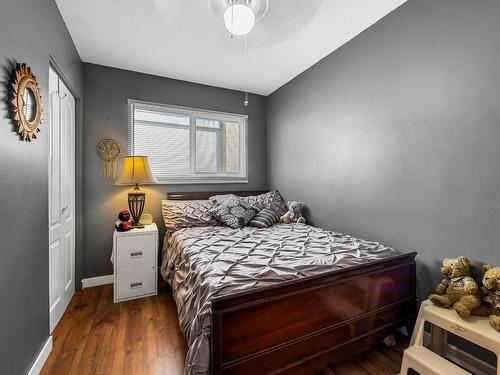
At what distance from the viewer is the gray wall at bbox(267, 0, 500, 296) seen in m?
1.53

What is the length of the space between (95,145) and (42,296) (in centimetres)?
176

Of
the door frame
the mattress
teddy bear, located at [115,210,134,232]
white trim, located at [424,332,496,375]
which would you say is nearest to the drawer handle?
the mattress

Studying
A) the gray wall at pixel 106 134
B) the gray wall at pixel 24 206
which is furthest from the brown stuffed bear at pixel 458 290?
the gray wall at pixel 106 134

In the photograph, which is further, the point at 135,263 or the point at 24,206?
the point at 135,263

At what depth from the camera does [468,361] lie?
5.19 feet

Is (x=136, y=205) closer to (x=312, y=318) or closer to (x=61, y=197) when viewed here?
(x=61, y=197)

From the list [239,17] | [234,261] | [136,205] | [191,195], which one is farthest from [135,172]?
[239,17]

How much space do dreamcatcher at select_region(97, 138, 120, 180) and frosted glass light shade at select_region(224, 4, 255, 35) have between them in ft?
6.34

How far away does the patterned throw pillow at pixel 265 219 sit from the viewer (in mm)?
2856

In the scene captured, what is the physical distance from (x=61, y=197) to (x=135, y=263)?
0.91m

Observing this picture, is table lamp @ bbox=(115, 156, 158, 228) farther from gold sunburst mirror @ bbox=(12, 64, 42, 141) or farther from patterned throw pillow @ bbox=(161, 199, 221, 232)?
gold sunburst mirror @ bbox=(12, 64, 42, 141)

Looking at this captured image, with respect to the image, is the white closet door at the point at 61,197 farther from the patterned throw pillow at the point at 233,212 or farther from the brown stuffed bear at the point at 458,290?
the brown stuffed bear at the point at 458,290

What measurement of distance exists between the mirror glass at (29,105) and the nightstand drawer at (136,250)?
136cm

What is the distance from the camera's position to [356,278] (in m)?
1.59
